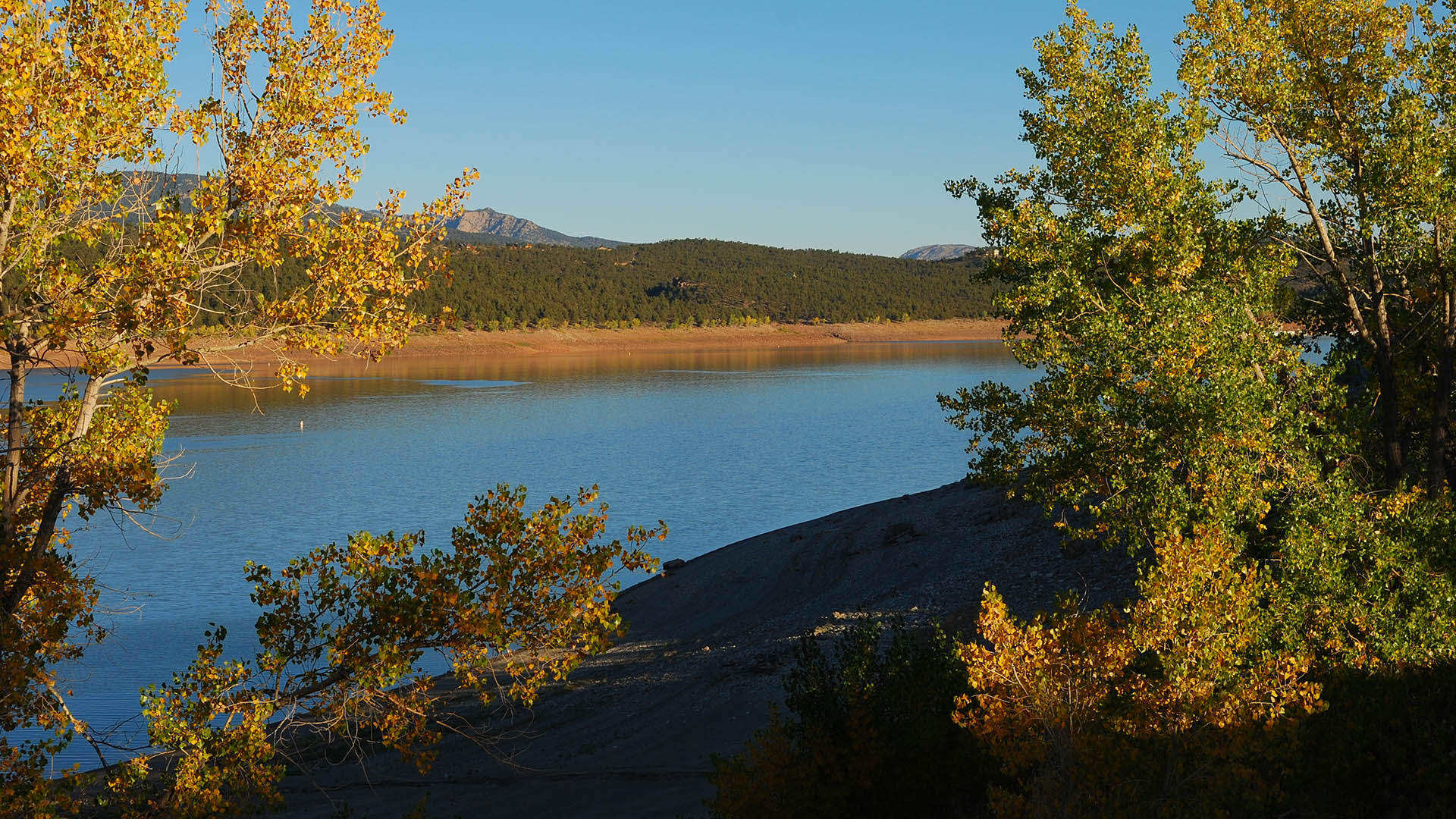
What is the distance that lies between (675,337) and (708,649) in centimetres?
14133

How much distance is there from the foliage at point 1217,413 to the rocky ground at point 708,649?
419 cm

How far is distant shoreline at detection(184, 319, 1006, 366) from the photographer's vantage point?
128500 millimetres

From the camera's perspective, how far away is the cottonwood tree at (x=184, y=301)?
754 centimetres

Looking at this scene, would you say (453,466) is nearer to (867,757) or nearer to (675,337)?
(867,757)

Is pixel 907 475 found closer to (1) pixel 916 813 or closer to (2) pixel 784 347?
(1) pixel 916 813

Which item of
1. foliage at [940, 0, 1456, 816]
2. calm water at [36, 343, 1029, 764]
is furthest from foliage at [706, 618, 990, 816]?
calm water at [36, 343, 1029, 764]

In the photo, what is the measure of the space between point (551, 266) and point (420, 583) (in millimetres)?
192928

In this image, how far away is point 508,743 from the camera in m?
14.4

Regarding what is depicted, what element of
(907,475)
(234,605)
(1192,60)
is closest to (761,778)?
(1192,60)

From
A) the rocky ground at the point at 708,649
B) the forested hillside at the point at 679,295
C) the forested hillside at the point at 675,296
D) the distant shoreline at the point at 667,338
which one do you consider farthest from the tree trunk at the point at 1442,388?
the forested hillside at the point at 679,295

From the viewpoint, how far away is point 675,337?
15850 centimetres

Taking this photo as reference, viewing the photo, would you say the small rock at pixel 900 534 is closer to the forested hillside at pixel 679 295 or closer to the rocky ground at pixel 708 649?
the rocky ground at pixel 708 649

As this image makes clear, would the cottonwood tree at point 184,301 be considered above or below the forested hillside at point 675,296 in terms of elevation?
below

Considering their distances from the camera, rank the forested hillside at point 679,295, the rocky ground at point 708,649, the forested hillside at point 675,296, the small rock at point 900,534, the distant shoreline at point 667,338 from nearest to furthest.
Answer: the rocky ground at point 708,649, the small rock at point 900,534, the distant shoreline at point 667,338, the forested hillside at point 675,296, the forested hillside at point 679,295
